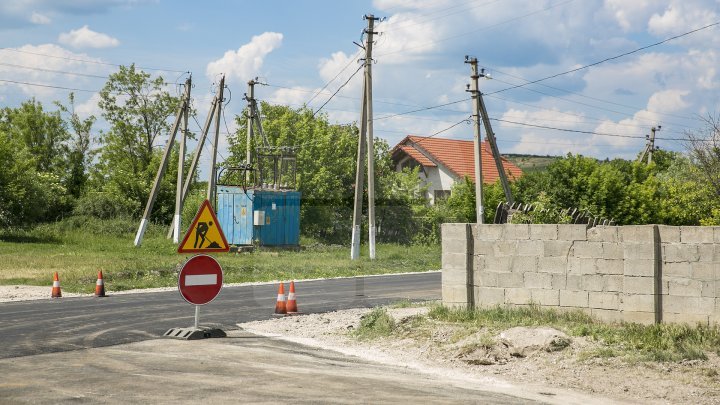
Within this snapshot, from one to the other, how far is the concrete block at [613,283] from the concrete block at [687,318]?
0.77 metres

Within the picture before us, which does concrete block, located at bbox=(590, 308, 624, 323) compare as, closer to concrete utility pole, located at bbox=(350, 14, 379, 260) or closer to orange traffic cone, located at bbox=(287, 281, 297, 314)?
orange traffic cone, located at bbox=(287, 281, 297, 314)

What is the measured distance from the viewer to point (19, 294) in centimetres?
2200

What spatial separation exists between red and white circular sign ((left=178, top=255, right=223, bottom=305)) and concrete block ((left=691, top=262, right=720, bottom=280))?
6797 millimetres

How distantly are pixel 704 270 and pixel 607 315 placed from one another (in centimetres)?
160

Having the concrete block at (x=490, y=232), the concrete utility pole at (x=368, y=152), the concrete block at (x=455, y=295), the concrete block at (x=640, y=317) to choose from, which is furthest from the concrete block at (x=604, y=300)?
the concrete utility pole at (x=368, y=152)

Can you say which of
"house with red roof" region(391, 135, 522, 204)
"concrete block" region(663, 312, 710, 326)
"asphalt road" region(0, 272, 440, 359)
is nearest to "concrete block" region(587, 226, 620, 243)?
"concrete block" region(663, 312, 710, 326)

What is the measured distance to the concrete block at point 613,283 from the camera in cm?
1294

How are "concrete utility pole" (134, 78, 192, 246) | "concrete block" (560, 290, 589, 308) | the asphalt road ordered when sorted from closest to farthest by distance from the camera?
"concrete block" (560, 290, 589, 308) → the asphalt road → "concrete utility pole" (134, 78, 192, 246)

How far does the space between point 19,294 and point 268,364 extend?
13.0m

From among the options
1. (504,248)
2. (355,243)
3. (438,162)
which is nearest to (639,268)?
(504,248)

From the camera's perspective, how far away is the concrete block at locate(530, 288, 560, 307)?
44.9 ft

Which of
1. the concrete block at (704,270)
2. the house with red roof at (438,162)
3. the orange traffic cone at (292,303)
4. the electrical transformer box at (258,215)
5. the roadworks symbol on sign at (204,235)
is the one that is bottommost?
the orange traffic cone at (292,303)

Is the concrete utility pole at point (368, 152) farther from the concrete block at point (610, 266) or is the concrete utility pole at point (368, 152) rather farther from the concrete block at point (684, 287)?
the concrete block at point (684, 287)

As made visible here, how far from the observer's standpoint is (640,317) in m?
12.7
